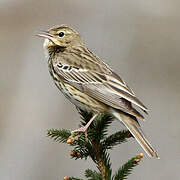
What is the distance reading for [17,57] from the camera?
11.5m

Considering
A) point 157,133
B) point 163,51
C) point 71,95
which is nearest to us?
point 71,95

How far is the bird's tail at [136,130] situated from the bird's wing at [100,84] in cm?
8

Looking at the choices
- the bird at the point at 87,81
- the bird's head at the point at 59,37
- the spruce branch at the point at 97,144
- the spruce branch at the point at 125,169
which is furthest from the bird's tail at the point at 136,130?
the bird's head at the point at 59,37

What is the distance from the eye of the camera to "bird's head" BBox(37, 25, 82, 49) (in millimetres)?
6680

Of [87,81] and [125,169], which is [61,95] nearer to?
[87,81]

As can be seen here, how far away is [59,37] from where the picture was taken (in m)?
6.70

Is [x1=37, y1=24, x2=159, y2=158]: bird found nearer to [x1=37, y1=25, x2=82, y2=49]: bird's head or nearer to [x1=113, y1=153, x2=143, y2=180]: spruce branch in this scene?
[x1=37, y1=25, x2=82, y2=49]: bird's head

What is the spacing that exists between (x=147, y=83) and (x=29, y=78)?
2053 millimetres

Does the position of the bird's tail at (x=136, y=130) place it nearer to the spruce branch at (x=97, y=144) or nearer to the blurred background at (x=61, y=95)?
the spruce branch at (x=97, y=144)

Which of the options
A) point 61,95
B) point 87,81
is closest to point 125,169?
point 87,81

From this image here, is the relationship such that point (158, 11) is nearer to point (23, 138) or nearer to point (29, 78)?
point (29, 78)

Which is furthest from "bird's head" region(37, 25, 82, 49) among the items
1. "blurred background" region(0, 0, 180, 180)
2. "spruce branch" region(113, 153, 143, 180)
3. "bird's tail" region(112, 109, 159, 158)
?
"blurred background" region(0, 0, 180, 180)

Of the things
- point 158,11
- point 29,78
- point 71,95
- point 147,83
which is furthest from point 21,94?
point 71,95

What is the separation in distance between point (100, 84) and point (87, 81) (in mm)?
169
